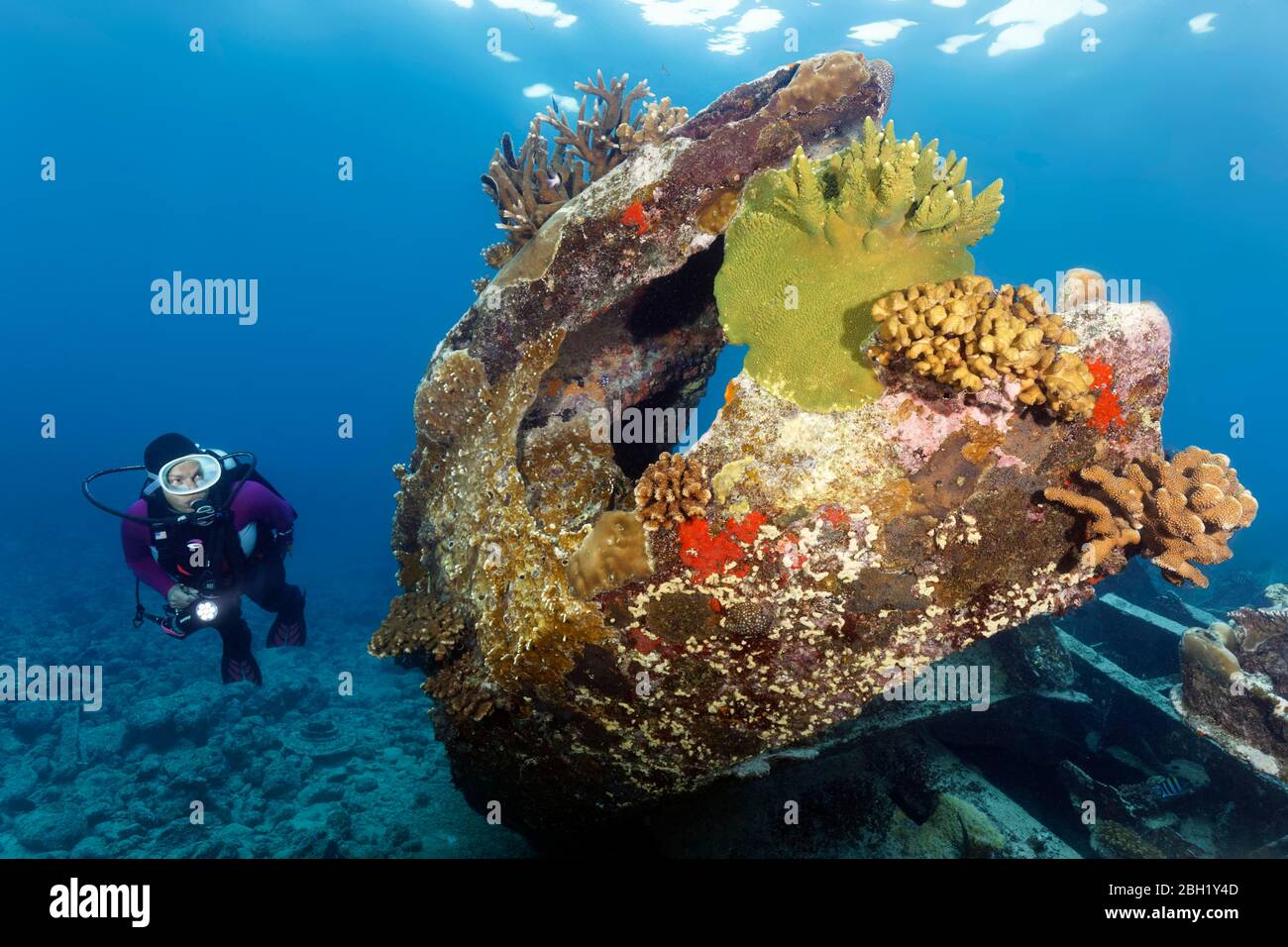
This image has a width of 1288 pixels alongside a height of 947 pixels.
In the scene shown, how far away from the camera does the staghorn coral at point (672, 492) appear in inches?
142

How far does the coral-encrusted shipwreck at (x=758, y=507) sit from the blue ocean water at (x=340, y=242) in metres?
4.05

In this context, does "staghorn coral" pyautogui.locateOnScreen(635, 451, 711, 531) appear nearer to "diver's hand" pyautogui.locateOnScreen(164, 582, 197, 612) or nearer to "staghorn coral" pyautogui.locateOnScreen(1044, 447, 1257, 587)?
"staghorn coral" pyautogui.locateOnScreen(1044, 447, 1257, 587)

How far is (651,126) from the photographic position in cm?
632

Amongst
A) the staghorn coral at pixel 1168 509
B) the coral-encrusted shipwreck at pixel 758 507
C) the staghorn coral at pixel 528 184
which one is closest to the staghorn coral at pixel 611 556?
the coral-encrusted shipwreck at pixel 758 507

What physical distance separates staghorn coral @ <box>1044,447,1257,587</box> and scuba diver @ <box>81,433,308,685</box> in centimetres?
808

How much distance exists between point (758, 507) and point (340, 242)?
104076mm

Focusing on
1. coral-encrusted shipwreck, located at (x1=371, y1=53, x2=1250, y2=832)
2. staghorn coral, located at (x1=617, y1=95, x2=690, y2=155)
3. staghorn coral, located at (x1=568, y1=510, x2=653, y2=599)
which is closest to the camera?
coral-encrusted shipwreck, located at (x1=371, y1=53, x2=1250, y2=832)

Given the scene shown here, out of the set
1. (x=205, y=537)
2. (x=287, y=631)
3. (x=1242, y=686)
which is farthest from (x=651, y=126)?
(x=1242, y=686)

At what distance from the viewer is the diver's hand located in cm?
690

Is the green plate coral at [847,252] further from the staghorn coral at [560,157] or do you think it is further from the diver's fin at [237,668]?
the diver's fin at [237,668]

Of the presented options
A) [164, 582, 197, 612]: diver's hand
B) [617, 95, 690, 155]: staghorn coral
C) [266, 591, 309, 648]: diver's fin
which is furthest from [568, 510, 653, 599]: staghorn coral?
[266, 591, 309, 648]: diver's fin
